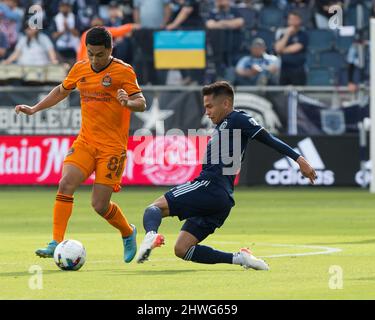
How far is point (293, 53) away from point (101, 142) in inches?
567

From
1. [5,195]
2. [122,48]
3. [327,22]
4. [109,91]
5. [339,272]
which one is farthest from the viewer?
[327,22]

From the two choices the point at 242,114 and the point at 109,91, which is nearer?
A: the point at 242,114

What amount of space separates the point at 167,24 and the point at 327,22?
3.84m

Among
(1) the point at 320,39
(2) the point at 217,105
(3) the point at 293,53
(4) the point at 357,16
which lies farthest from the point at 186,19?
(2) the point at 217,105

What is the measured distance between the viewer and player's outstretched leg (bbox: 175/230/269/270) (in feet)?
39.1

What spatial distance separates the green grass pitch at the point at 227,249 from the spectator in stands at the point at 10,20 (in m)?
5.58

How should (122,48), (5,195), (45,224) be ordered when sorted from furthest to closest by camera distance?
(122,48) → (5,195) → (45,224)

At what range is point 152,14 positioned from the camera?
28859 mm

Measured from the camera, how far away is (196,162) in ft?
83.3

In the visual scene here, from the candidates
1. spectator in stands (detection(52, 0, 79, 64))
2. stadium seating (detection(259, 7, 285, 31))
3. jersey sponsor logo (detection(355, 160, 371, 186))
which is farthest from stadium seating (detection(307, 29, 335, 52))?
spectator in stands (detection(52, 0, 79, 64))

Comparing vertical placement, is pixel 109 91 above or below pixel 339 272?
above

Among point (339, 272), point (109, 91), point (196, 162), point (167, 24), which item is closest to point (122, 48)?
point (167, 24)

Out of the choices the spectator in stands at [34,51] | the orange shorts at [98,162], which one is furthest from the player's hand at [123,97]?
the spectator in stands at [34,51]

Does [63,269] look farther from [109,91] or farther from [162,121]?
[162,121]
